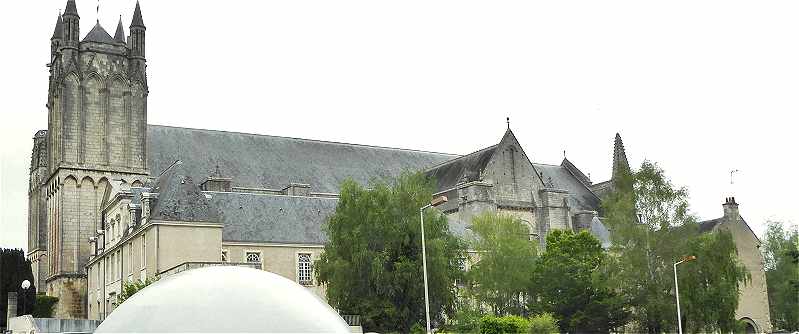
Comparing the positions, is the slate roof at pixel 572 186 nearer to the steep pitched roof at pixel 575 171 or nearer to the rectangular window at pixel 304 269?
the steep pitched roof at pixel 575 171

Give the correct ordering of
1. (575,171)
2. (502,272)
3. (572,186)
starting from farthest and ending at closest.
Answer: (575,171) → (572,186) → (502,272)

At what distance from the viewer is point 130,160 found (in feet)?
236

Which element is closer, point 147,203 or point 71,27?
point 147,203

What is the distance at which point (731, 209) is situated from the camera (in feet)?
270

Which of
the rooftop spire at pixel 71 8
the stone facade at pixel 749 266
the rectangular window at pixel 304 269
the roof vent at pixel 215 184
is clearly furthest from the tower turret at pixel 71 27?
the stone facade at pixel 749 266

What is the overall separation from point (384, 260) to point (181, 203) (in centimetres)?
1263

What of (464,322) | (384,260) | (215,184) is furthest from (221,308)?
(215,184)

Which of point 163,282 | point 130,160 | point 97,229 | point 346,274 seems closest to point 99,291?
point 97,229

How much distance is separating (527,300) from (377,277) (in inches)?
607

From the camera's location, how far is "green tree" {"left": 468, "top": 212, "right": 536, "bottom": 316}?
53406 millimetres

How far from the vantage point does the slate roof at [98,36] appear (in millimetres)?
74438

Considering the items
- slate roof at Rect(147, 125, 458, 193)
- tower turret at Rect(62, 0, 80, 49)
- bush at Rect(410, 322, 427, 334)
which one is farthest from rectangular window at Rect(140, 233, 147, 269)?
tower turret at Rect(62, 0, 80, 49)

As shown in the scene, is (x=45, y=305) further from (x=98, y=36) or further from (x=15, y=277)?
(x=98, y=36)

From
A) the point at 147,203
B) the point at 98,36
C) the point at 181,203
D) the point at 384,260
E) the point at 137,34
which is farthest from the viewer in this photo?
the point at 137,34
